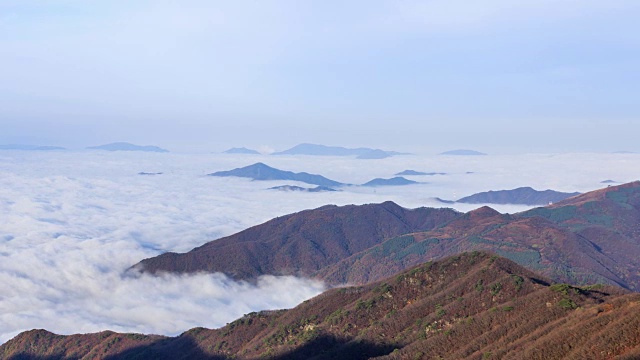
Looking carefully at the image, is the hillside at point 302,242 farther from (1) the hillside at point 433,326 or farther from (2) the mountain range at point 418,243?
(1) the hillside at point 433,326

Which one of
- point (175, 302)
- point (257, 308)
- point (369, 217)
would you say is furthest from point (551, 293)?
point (369, 217)

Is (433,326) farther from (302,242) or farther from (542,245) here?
(302,242)

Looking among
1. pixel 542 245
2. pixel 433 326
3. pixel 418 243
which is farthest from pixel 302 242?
pixel 433 326

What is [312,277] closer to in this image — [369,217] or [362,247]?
[362,247]

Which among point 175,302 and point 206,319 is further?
point 175,302

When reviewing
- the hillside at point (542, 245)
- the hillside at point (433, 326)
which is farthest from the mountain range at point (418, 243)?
the hillside at point (433, 326)

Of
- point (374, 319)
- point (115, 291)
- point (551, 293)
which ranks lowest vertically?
point (115, 291)

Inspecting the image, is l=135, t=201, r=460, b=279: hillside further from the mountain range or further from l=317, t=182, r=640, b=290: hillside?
l=317, t=182, r=640, b=290: hillside
